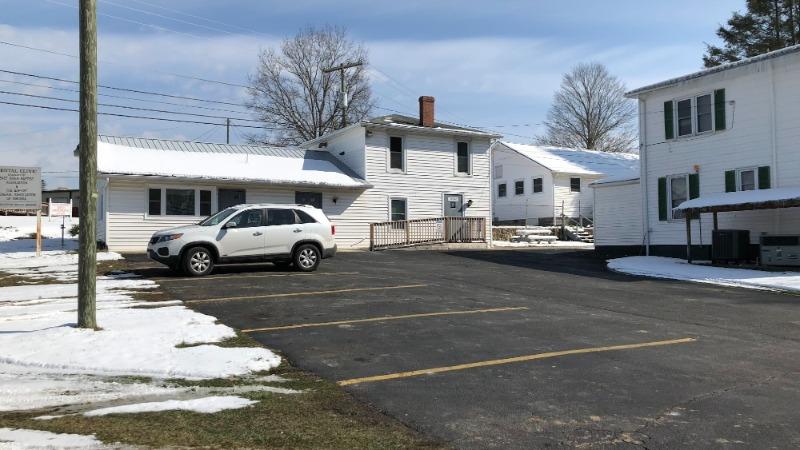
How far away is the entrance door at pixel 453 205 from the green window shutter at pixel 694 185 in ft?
37.6

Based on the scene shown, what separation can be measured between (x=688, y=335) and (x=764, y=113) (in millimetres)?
13887

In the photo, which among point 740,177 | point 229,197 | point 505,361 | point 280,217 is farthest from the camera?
point 229,197

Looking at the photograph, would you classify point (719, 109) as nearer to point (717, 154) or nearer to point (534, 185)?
point (717, 154)

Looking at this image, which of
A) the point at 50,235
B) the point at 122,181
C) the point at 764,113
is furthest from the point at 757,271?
the point at 50,235

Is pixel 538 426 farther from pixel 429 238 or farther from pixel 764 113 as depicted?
pixel 429 238

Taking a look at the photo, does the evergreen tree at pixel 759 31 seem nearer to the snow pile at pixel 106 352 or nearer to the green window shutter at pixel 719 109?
the green window shutter at pixel 719 109

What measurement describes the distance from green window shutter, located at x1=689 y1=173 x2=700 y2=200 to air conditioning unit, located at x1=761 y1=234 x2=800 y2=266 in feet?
11.4

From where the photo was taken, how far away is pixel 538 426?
473 centimetres

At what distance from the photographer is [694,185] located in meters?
21.2

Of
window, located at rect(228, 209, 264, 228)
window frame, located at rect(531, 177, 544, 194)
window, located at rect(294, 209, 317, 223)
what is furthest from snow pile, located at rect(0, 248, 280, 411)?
window frame, located at rect(531, 177, 544, 194)

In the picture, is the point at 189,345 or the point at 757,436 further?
the point at 189,345

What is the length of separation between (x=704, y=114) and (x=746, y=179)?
9.05 ft

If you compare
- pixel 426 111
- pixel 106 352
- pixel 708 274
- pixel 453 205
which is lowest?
pixel 106 352

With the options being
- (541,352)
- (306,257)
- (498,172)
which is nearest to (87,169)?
(541,352)
